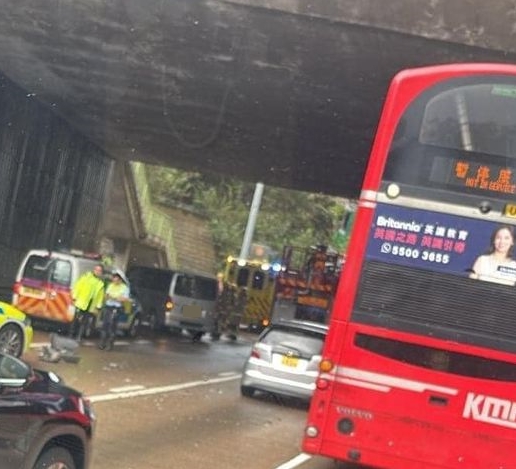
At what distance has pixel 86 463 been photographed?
660cm

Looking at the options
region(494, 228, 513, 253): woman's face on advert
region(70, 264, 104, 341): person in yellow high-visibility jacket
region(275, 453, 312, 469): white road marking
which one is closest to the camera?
region(494, 228, 513, 253): woman's face on advert

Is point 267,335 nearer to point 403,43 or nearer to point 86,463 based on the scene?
point 403,43

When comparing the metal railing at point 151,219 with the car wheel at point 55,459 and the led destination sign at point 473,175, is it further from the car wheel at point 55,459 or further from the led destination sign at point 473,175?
the car wheel at point 55,459

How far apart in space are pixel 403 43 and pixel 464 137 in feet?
19.3

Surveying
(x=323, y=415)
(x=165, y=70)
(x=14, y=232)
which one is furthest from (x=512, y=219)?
(x=14, y=232)

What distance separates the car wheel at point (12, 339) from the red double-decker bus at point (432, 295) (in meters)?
7.74

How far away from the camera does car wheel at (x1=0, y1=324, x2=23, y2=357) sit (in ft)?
49.3

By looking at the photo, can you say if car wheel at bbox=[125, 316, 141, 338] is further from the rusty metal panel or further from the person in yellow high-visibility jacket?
the person in yellow high-visibility jacket

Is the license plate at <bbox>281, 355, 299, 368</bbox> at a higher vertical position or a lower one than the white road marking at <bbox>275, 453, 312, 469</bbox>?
higher

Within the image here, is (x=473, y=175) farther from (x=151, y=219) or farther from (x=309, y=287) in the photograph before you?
(x=151, y=219)

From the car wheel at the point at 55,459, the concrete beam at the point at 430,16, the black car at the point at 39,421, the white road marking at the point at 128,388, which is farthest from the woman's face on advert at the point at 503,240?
the white road marking at the point at 128,388

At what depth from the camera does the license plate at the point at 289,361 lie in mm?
15672

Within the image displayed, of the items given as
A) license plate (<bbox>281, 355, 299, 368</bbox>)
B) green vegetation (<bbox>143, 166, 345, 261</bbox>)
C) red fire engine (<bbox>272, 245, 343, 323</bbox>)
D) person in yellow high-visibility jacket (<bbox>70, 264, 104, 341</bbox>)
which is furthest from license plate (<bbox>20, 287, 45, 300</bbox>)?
green vegetation (<bbox>143, 166, 345, 261</bbox>)

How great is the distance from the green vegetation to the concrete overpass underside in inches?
1072
